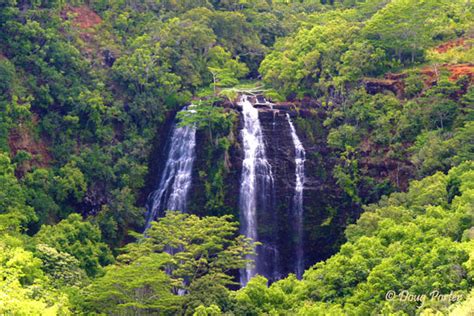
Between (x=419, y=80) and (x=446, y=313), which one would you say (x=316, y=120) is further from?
(x=446, y=313)

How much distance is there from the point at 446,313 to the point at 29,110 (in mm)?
21469

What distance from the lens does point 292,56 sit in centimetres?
3769

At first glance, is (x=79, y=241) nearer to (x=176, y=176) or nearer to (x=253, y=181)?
(x=176, y=176)

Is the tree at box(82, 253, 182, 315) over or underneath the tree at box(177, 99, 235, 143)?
underneath

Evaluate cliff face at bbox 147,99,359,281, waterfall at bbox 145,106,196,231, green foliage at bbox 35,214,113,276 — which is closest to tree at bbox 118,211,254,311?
green foliage at bbox 35,214,113,276

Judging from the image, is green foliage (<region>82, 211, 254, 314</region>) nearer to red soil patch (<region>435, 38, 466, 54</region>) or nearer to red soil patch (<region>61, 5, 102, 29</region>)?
red soil patch (<region>435, 38, 466, 54</region>)

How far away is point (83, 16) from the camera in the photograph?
3934 centimetres

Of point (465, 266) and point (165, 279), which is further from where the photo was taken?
point (165, 279)

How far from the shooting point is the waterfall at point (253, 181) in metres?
32.7

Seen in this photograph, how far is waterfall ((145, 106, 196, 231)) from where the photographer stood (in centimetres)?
3322

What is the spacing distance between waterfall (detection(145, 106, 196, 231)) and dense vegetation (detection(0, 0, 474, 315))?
2.66 ft

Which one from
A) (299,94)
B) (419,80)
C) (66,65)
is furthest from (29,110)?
(419,80)

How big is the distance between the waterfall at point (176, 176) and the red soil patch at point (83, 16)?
25.7 feet

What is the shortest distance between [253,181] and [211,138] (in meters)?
2.82
